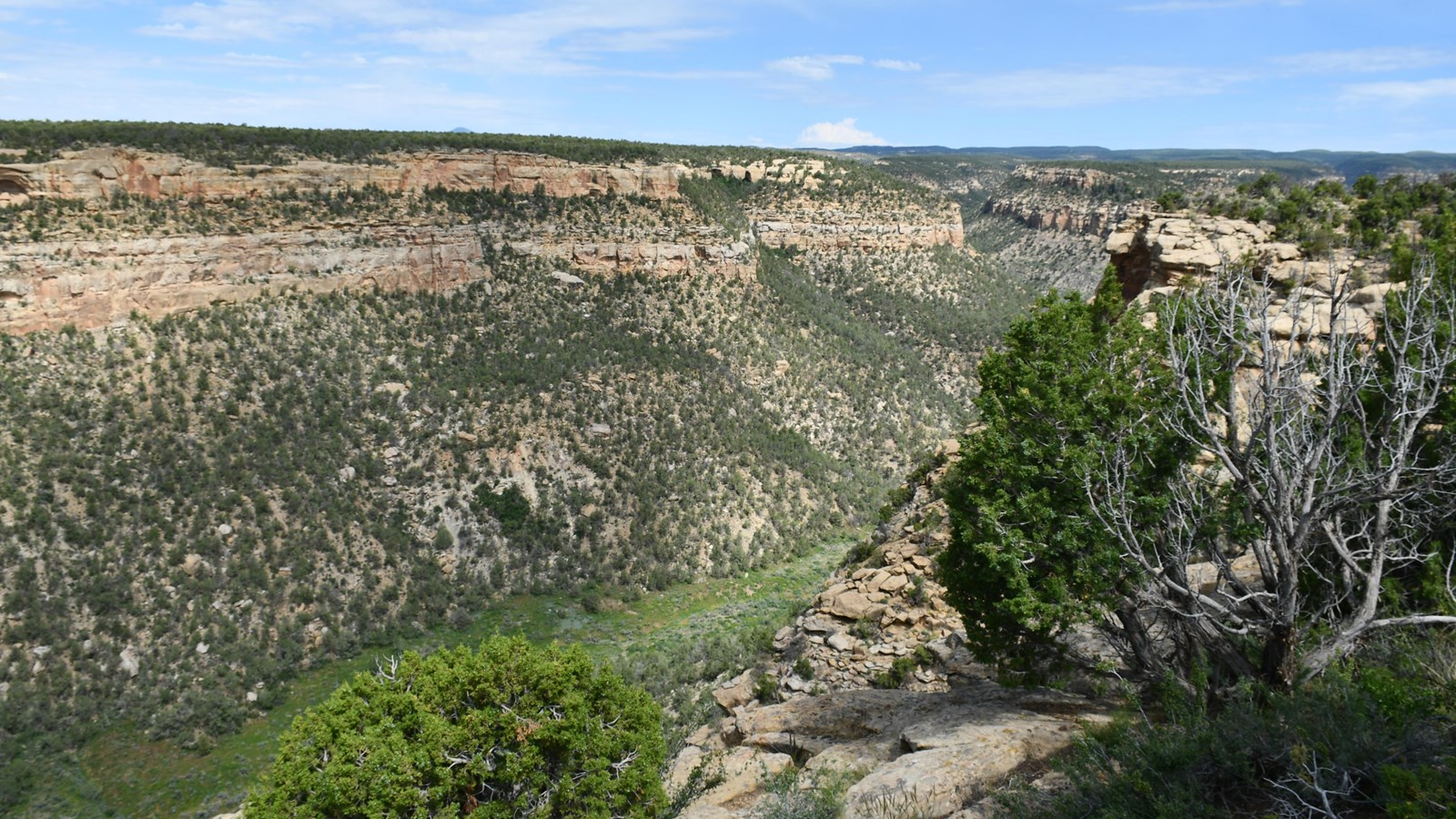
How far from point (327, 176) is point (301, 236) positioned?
14.5ft

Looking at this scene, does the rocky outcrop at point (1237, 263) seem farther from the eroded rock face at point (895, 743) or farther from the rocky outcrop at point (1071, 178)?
the rocky outcrop at point (1071, 178)

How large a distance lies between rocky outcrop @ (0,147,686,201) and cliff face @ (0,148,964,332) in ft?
0.19

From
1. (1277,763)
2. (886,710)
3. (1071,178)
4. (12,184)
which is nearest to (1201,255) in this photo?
(886,710)

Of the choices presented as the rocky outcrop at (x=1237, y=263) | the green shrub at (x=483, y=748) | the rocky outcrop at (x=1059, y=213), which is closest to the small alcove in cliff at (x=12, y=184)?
the green shrub at (x=483, y=748)

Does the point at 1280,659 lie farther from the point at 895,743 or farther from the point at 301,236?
the point at 301,236

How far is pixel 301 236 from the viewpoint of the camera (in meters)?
36.2

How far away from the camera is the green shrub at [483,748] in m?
12.0

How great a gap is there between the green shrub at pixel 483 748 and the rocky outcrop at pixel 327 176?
3076 centimetres

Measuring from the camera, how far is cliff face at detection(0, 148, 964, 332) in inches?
1182

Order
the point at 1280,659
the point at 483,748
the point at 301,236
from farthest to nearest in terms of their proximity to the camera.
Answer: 1. the point at 301,236
2. the point at 483,748
3. the point at 1280,659

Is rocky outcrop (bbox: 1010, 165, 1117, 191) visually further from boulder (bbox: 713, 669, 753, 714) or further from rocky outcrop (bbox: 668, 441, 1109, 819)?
boulder (bbox: 713, 669, 753, 714)

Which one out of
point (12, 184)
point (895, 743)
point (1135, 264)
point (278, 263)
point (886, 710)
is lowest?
point (886, 710)

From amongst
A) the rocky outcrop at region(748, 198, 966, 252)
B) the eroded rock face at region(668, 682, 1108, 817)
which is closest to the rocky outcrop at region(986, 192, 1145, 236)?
the rocky outcrop at region(748, 198, 966, 252)

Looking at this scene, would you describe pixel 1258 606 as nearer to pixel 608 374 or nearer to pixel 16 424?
pixel 608 374
